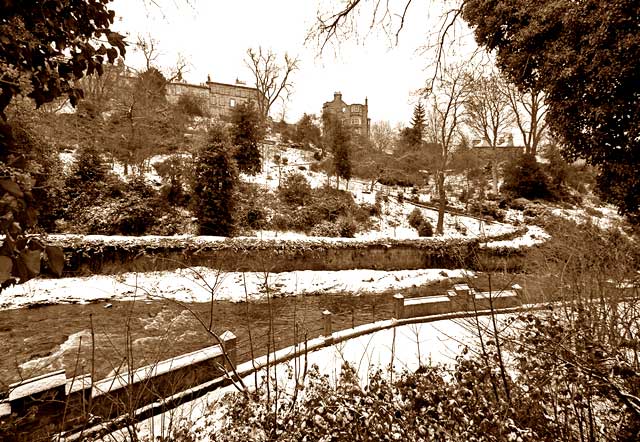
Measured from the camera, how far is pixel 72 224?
43.9ft

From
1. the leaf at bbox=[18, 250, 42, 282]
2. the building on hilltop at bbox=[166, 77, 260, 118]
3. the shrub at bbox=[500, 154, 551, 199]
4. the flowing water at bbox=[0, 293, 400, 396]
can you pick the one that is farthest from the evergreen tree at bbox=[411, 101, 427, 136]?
the leaf at bbox=[18, 250, 42, 282]

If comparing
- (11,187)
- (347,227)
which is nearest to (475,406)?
(11,187)

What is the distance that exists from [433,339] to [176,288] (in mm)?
8615

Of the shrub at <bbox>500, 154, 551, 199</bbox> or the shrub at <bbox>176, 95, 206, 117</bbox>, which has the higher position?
the shrub at <bbox>176, 95, 206, 117</bbox>

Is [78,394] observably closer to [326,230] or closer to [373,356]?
[373,356]

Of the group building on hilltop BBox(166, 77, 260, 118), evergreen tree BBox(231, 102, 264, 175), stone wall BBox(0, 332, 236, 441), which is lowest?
stone wall BBox(0, 332, 236, 441)

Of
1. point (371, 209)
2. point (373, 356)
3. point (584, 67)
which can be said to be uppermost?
point (584, 67)

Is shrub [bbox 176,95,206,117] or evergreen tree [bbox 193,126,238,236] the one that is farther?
shrub [bbox 176,95,206,117]

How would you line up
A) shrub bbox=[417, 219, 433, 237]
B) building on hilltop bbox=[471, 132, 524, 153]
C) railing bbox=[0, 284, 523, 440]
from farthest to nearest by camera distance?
building on hilltop bbox=[471, 132, 524, 153] → shrub bbox=[417, 219, 433, 237] → railing bbox=[0, 284, 523, 440]

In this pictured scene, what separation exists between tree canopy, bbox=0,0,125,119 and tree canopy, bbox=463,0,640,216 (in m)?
5.08

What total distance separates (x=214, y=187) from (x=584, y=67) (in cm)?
1328

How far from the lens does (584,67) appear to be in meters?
5.51

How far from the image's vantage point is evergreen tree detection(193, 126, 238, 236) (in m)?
14.3

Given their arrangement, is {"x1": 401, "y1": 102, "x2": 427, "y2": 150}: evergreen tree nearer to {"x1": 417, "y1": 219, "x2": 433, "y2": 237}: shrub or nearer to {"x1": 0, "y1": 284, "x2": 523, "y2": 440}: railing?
{"x1": 417, "y1": 219, "x2": 433, "y2": 237}: shrub
